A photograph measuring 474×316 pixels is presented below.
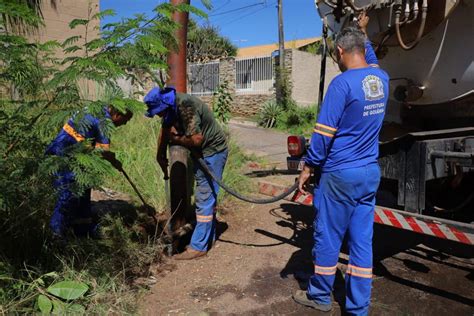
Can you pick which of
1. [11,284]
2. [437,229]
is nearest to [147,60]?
[11,284]

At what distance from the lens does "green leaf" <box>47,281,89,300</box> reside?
107 inches

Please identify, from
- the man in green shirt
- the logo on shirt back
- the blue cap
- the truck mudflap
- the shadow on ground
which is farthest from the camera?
the man in green shirt

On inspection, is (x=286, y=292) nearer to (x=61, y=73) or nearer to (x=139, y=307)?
(x=139, y=307)

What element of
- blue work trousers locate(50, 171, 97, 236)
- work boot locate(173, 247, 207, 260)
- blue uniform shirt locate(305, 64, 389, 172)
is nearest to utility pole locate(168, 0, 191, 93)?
blue work trousers locate(50, 171, 97, 236)

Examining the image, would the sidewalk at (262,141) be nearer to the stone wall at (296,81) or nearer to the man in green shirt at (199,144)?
the stone wall at (296,81)

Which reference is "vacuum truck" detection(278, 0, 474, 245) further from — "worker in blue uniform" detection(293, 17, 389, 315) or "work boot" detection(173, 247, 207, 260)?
"work boot" detection(173, 247, 207, 260)

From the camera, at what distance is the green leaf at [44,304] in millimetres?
2561

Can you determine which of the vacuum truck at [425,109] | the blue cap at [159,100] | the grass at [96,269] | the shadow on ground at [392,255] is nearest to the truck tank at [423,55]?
the vacuum truck at [425,109]

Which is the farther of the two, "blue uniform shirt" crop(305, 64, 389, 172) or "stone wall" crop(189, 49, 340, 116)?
"stone wall" crop(189, 49, 340, 116)

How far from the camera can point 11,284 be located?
2.66 meters

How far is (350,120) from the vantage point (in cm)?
284

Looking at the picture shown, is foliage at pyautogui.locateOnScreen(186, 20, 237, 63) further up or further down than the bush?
further up

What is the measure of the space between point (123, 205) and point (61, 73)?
2577 mm

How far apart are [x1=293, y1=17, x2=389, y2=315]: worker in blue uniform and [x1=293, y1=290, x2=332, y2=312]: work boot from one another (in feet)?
0.37
